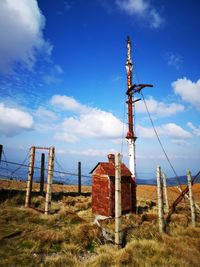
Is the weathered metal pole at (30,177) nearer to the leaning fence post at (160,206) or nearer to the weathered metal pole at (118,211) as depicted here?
the weathered metal pole at (118,211)

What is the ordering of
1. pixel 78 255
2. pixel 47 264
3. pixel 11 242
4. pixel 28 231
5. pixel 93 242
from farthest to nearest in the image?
pixel 28 231 < pixel 93 242 < pixel 11 242 < pixel 78 255 < pixel 47 264

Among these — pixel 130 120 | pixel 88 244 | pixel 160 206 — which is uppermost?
pixel 130 120

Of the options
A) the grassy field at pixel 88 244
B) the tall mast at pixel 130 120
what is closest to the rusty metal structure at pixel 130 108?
the tall mast at pixel 130 120

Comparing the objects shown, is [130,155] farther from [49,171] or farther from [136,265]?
[136,265]

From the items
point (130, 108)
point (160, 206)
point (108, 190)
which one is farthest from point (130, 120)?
point (160, 206)

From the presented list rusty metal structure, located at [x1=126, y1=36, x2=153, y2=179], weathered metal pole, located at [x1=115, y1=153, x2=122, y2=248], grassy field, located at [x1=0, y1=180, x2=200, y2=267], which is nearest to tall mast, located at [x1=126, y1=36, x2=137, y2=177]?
rusty metal structure, located at [x1=126, y1=36, x2=153, y2=179]

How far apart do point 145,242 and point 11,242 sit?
5826mm

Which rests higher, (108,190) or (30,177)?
(30,177)

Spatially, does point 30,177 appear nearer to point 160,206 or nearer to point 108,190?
point 108,190

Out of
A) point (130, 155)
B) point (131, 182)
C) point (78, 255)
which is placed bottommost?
point (78, 255)

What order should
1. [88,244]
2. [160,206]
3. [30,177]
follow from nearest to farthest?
[88,244] → [160,206] → [30,177]

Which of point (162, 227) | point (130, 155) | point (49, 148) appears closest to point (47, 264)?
point (162, 227)

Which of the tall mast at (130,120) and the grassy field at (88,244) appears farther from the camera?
the tall mast at (130,120)

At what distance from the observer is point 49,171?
15.9 metres
